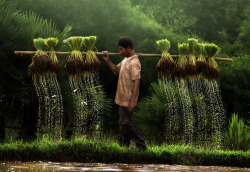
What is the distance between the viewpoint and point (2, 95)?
9516 millimetres

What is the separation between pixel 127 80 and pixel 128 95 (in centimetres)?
27

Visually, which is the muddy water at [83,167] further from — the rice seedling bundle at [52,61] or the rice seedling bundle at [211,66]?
the rice seedling bundle at [211,66]

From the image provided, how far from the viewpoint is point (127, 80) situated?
24.9ft

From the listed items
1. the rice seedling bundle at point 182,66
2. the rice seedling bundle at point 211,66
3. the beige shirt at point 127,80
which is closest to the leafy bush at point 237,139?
the rice seedling bundle at point 211,66

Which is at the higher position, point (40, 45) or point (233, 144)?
point (40, 45)

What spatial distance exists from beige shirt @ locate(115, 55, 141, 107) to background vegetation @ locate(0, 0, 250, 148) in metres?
2.68

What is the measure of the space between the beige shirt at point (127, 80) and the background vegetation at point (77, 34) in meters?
2.68

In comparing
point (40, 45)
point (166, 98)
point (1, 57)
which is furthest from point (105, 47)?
point (40, 45)

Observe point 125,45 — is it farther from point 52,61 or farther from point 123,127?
point 123,127

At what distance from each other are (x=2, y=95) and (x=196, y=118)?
14.6 ft

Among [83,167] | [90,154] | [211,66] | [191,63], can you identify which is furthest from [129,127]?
[211,66]

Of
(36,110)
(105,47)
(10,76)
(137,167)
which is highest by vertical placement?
(105,47)

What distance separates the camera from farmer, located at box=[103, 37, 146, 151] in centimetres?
744

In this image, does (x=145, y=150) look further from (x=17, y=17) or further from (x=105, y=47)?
(x=105, y=47)
